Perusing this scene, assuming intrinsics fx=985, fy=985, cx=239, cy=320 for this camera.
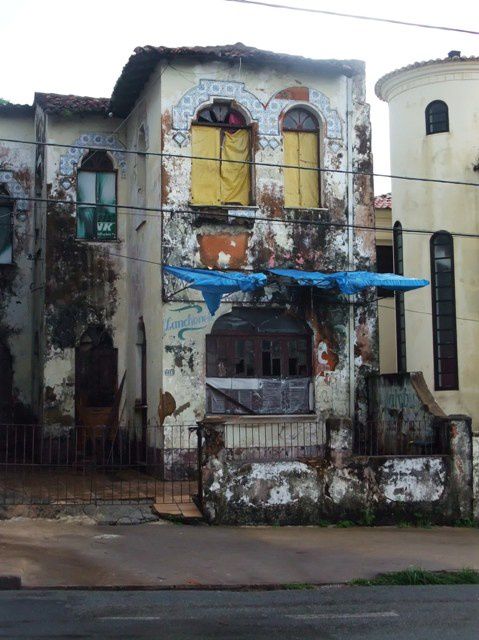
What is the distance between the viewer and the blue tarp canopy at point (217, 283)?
17109mm

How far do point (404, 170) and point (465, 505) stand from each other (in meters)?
12.4

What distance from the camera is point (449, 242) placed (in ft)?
82.8

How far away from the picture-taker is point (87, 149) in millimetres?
22219

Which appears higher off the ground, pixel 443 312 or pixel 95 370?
pixel 443 312

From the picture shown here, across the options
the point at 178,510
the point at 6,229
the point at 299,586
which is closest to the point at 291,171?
the point at 178,510

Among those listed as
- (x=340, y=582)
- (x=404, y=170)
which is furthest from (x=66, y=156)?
(x=340, y=582)

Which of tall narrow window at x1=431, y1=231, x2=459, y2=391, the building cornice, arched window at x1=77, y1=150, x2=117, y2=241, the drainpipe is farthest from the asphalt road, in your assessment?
the building cornice

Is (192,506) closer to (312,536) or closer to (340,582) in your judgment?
(312,536)

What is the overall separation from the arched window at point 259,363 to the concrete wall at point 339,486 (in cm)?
377

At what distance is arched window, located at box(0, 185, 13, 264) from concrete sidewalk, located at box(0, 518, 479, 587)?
1061 centimetres

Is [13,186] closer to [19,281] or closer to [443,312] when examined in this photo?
[19,281]

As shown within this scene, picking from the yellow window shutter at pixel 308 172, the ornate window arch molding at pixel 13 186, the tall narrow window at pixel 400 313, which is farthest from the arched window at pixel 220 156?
the tall narrow window at pixel 400 313

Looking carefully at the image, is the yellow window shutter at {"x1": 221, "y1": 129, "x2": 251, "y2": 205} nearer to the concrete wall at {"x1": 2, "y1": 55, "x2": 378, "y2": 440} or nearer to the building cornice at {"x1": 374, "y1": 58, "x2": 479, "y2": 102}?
the concrete wall at {"x1": 2, "y1": 55, "x2": 378, "y2": 440}

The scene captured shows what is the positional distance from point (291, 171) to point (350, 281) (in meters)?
3.30
